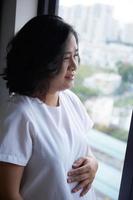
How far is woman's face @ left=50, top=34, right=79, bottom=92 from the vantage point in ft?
3.02

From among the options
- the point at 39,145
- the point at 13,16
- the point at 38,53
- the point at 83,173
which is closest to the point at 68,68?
the point at 38,53

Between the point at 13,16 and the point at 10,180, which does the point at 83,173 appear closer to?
the point at 10,180

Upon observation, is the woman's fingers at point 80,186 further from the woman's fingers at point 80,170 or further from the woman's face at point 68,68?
the woman's face at point 68,68

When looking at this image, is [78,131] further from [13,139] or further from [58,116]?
[13,139]

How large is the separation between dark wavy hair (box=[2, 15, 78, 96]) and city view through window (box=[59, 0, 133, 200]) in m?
0.34

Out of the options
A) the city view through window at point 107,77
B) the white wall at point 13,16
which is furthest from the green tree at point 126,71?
the white wall at point 13,16

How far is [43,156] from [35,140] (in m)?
0.05

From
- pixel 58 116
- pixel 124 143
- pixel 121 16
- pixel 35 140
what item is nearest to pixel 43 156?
pixel 35 140

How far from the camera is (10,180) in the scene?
849 mm

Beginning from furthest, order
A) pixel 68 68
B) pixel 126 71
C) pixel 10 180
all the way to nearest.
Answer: pixel 126 71
pixel 68 68
pixel 10 180

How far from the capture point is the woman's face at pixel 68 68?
0.92 m

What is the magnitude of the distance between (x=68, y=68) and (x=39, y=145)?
0.27m

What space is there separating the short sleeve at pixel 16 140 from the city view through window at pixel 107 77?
1.80 ft

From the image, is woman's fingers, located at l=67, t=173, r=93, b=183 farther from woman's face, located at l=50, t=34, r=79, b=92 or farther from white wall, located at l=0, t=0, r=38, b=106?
white wall, located at l=0, t=0, r=38, b=106
